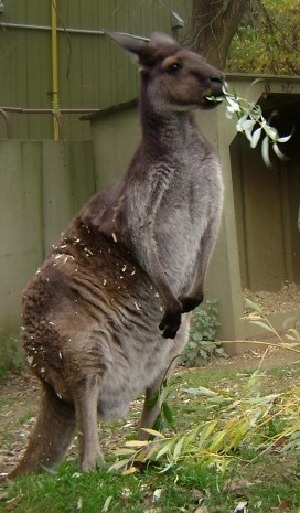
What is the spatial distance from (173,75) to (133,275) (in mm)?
1135

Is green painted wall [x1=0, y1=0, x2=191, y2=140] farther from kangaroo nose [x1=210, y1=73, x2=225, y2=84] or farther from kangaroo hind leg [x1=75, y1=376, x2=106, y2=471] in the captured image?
kangaroo hind leg [x1=75, y1=376, x2=106, y2=471]

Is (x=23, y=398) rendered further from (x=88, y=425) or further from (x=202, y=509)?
(x=202, y=509)

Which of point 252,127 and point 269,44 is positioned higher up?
point 269,44

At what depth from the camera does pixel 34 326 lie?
4.86 metres

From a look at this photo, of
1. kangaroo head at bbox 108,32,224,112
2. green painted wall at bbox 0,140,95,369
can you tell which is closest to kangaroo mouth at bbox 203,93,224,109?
kangaroo head at bbox 108,32,224,112

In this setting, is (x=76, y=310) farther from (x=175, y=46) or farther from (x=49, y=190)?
(x=49, y=190)

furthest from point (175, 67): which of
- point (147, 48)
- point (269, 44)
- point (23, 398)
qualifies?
point (269, 44)

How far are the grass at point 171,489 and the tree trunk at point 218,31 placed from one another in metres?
6.17

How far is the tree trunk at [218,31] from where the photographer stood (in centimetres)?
990

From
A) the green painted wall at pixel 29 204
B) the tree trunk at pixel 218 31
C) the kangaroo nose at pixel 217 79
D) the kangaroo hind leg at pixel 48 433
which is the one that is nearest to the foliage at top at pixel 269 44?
the tree trunk at pixel 218 31

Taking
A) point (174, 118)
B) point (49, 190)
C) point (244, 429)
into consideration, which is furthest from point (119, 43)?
point (49, 190)

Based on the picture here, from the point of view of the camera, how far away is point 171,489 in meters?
4.15

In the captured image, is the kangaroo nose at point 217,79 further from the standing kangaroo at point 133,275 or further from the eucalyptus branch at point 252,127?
the eucalyptus branch at point 252,127

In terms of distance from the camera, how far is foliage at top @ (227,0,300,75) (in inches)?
456
